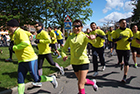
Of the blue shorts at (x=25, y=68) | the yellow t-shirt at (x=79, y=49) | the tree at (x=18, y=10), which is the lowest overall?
the blue shorts at (x=25, y=68)

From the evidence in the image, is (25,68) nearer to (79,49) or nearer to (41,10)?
(79,49)

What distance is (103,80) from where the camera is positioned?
438 cm

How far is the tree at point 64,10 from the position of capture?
23047 millimetres

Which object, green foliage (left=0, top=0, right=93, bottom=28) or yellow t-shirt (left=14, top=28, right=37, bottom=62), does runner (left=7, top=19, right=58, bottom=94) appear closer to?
yellow t-shirt (left=14, top=28, right=37, bottom=62)

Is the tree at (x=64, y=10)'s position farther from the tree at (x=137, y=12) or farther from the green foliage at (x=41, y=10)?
the tree at (x=137, y=12)

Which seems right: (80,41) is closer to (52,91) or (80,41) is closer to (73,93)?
(73,93)

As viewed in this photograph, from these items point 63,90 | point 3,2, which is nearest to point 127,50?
point 63,90

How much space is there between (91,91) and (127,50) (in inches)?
75.1

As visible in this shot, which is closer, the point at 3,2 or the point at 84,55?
the point at 84,55

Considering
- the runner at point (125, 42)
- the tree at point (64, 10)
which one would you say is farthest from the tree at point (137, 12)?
the runner at point (125, 42)

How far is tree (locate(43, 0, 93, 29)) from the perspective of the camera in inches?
907

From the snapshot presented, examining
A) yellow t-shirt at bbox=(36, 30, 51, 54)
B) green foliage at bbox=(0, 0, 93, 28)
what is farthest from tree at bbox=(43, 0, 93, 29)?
yellow t-shirt at bbox=(36, 30, 51, 54)

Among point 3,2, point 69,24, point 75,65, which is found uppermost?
point 3,2

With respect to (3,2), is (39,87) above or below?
below
